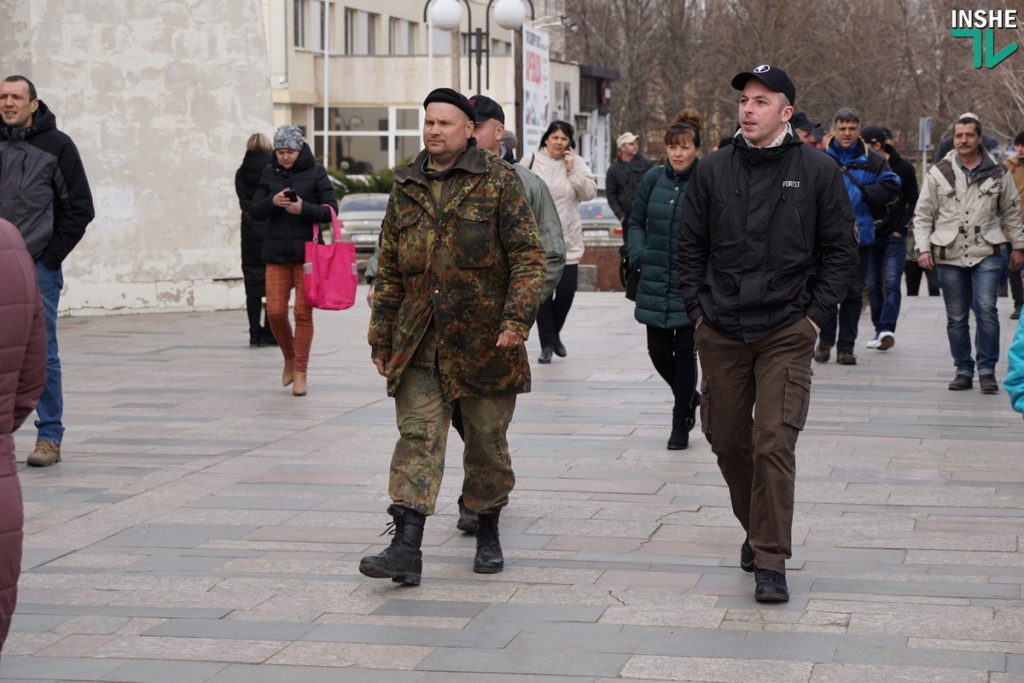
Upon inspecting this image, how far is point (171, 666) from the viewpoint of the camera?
17.3 ft

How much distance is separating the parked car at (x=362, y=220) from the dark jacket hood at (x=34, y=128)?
65.6 feet

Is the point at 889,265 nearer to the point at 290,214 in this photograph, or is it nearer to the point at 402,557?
the point at 290,214

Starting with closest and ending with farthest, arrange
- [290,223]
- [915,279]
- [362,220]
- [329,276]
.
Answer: [329,276]
[290,223]
[915,279]
[362,220]

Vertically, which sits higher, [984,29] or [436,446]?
[984,29]

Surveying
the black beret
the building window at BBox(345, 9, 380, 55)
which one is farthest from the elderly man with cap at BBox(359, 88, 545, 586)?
the building window at BBox(345, 9, 380, 55)

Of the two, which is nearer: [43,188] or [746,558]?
[746,558]

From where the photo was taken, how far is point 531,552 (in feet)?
22.7

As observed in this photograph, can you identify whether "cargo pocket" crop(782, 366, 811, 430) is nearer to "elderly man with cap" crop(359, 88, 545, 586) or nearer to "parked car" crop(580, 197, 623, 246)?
"elderly man with cap" crop(359, 88, 545, 586)

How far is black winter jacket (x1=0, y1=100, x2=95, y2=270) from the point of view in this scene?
8.63m

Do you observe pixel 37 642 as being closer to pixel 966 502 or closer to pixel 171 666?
pixel 171 666

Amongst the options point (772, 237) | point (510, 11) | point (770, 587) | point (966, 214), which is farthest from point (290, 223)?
point (510, 11)

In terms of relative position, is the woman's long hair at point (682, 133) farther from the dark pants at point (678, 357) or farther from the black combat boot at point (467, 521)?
the black combat boot at point (467, 521)

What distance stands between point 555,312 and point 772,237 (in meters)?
7.49

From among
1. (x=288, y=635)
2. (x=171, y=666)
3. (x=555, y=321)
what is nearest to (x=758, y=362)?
(x=288, y=635)
